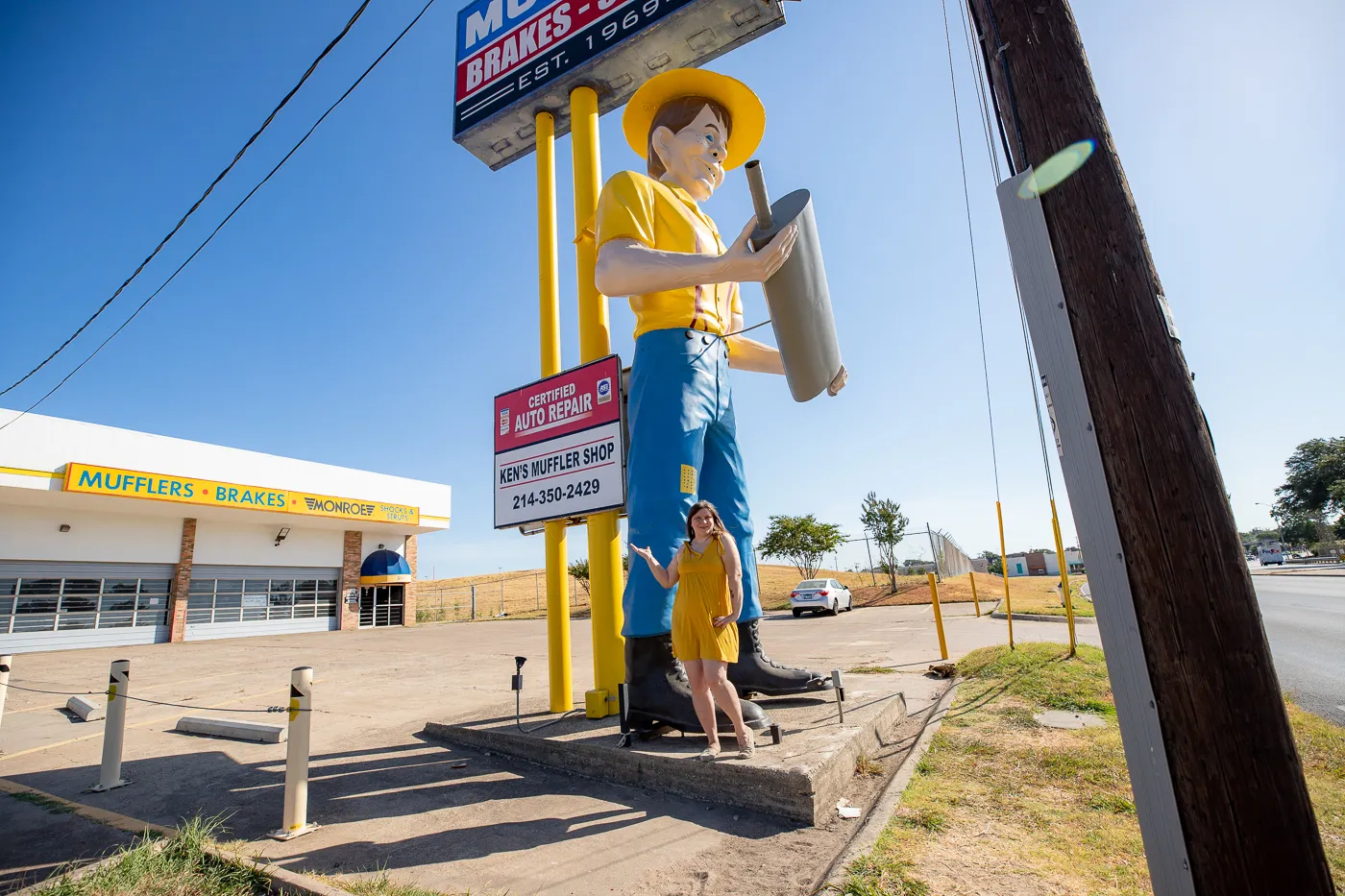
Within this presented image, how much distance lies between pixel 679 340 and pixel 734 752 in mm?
2551

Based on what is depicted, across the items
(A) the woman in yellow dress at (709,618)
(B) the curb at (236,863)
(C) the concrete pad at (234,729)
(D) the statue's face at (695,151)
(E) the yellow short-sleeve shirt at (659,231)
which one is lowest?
(B) the curb at (236,863)

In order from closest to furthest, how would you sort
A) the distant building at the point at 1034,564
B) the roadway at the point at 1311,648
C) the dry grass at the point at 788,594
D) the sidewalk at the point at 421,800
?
the sidewalk at the point at 421,800, the roadway at the point at 1311,648, the dry grass at the point at 788,594, the distant building at the point at 1034,564

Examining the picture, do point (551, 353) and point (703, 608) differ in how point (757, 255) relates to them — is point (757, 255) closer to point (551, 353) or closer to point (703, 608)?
point (703, 608)

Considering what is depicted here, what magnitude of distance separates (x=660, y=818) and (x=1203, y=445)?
109 inches

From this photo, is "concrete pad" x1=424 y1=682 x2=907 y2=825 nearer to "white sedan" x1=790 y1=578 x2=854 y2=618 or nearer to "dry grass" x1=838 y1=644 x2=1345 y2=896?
"dry grass" x1=838 y1=644 x2=1345 y2=896

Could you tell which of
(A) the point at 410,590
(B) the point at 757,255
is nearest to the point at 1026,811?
(B) the point at 757,255

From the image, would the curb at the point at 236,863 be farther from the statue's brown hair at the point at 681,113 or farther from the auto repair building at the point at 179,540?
the auto repair building at the point at 179,540

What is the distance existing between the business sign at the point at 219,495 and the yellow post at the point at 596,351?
1609 cm

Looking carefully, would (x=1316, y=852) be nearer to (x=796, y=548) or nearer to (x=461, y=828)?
(x=461, y=828)

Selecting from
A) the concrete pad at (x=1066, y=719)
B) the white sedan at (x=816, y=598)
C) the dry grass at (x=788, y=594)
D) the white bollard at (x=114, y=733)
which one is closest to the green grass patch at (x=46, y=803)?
the white bollard at (x=114, y=733)

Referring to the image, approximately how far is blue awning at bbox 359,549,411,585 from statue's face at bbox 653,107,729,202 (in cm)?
2142

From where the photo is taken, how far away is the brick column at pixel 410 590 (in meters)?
24.1

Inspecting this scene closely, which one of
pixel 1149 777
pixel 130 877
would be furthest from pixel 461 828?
pixel 1149 777

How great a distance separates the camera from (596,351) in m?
5.25
